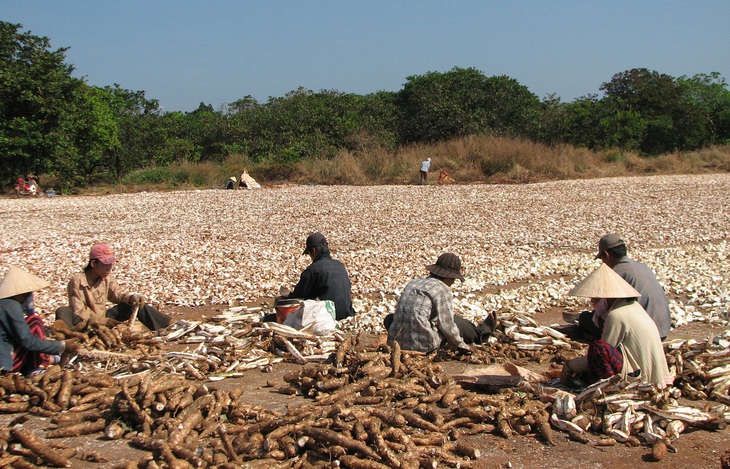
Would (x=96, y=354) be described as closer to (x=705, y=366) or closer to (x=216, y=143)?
(x=705, y=366)

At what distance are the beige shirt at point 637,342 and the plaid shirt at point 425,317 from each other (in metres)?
1.44

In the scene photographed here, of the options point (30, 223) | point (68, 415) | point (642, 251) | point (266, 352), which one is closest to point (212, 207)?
point (30, 223)

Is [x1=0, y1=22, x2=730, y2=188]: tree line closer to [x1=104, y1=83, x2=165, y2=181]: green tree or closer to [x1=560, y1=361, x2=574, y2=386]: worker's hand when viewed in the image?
[x1=104, y1=83, x2=165, y2=181]: green tree

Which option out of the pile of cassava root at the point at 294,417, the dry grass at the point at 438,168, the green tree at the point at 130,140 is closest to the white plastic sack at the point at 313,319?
the pile of cassava root at the point at 294,417

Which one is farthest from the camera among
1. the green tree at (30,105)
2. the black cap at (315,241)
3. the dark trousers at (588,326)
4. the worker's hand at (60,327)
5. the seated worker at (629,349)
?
the green tree at (30,105)

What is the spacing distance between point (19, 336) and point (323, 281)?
9.68 feet

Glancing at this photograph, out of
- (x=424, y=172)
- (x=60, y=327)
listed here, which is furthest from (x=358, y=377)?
(x=424, y=172)

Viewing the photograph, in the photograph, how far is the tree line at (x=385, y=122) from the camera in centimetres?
3102

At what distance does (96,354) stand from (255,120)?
29.8 meters

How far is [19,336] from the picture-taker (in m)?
5.30

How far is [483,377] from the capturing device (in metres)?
5.06

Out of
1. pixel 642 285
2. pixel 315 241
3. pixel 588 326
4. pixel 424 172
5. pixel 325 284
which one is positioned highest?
pixel 424 172

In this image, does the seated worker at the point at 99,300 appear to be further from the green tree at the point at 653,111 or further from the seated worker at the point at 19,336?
the green tree at the point at 653,111

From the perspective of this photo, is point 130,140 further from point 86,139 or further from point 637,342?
point 637,342
